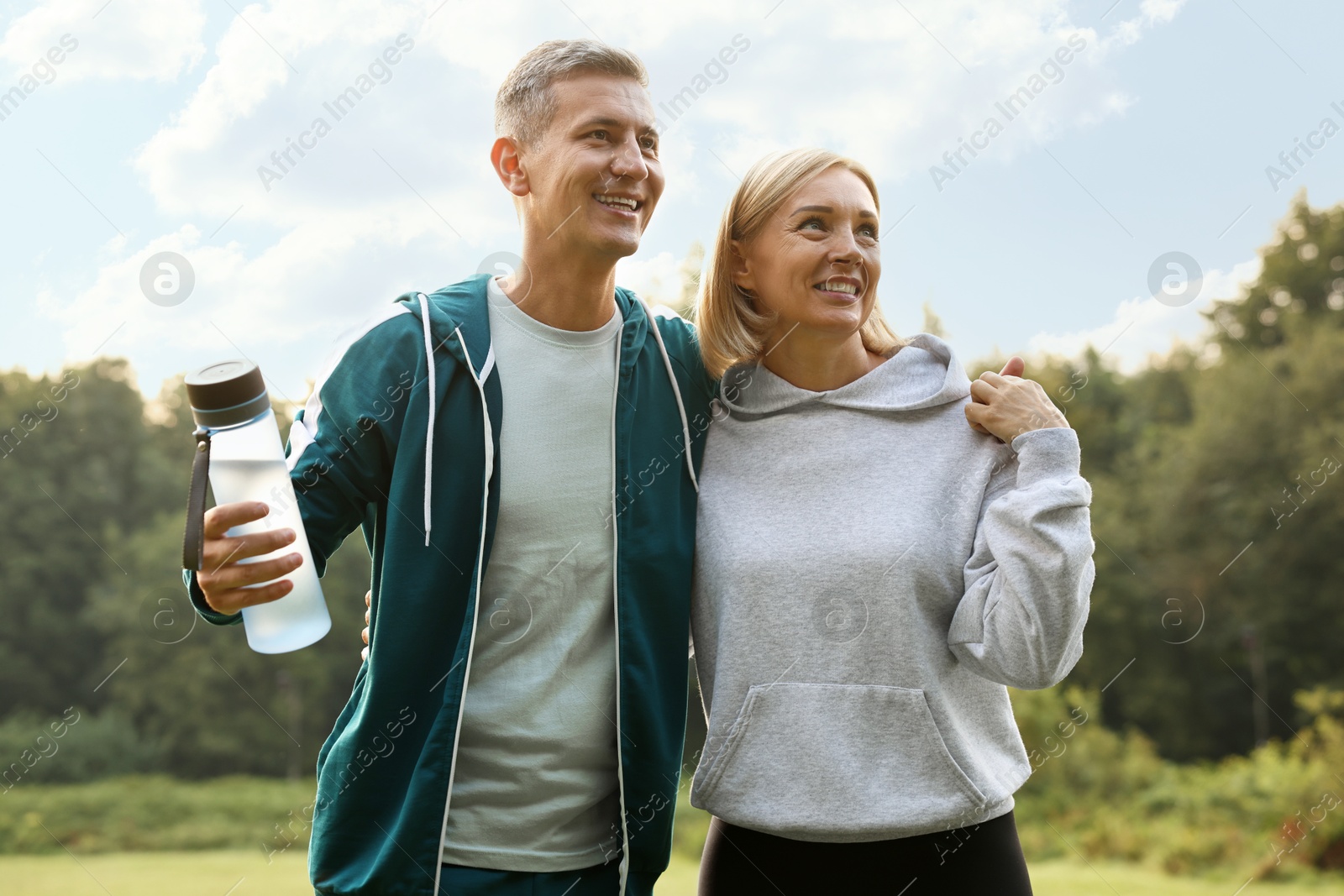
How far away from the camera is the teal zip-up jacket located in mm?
2318

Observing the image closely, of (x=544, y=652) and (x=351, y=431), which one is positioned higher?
(x=351, y=431)

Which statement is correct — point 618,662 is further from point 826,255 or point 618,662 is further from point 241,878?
point 241,878

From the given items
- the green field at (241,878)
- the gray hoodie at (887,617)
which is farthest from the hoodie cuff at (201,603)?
the green field at (241,878)

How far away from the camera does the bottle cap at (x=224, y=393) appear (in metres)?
1.89

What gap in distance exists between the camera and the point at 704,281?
2922 mm

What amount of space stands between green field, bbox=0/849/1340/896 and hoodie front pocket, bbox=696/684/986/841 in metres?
11.0

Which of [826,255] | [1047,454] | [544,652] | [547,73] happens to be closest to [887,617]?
[1047,454]

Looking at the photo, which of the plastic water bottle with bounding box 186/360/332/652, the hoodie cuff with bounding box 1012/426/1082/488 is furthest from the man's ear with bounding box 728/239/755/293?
the plastic water bottle with bounding box 186/360/332/652

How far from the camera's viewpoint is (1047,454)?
235 centimetres

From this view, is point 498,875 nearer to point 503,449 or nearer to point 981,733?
point 503,449

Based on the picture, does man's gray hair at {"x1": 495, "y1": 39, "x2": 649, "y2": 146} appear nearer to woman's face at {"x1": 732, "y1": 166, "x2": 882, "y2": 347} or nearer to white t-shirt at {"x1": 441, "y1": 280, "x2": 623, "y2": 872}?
woman's face at {"x1": 732, "y1": 166, "x2": 882, "y2": 347}

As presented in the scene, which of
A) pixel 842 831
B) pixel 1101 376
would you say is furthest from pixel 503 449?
pixel 1101 376

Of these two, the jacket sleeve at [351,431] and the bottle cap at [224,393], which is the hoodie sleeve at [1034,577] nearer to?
A: the jacket sleeve at [351,431]

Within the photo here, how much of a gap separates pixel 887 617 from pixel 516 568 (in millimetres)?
808
